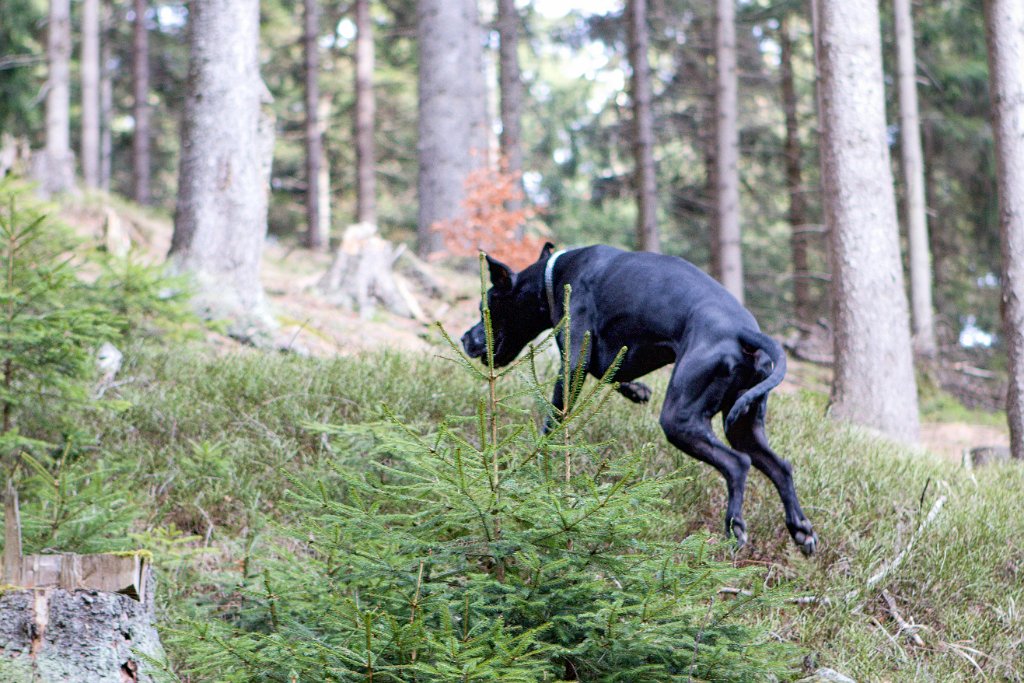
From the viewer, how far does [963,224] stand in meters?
24.5

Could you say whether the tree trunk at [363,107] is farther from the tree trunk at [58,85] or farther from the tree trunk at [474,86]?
the tree trunk at [58,85]

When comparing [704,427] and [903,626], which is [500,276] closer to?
[704,427]

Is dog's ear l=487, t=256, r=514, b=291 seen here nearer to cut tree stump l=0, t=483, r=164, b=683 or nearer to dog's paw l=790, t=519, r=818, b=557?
dog's paw l=790, t=519, r=818, b=557

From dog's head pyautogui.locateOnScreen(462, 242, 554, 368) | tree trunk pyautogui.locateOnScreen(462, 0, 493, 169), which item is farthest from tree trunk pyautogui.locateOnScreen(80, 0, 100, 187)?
dog's head pyautogui.locateOnScreen(462, 242, 554, 368)

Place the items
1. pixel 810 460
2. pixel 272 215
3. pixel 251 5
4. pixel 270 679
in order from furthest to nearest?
pixel 272 215, pixel 251 5, pixel 810 460, pixel 270 679

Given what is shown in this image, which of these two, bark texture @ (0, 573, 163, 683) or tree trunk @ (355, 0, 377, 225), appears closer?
bark texture @ (0, 573, 163, 683)

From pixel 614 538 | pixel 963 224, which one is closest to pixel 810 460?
pixel 614 538

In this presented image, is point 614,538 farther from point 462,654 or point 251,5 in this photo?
point 251,5

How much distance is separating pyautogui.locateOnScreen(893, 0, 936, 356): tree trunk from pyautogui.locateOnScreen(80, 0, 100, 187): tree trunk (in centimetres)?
1763

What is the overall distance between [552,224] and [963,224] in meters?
10.6

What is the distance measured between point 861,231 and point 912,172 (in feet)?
33.5

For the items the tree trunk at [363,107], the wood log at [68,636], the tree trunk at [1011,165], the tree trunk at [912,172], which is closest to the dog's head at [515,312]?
the wood log at [68,636]

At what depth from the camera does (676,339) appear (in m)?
5.03

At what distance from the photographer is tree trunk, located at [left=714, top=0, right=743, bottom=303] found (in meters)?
18.0
